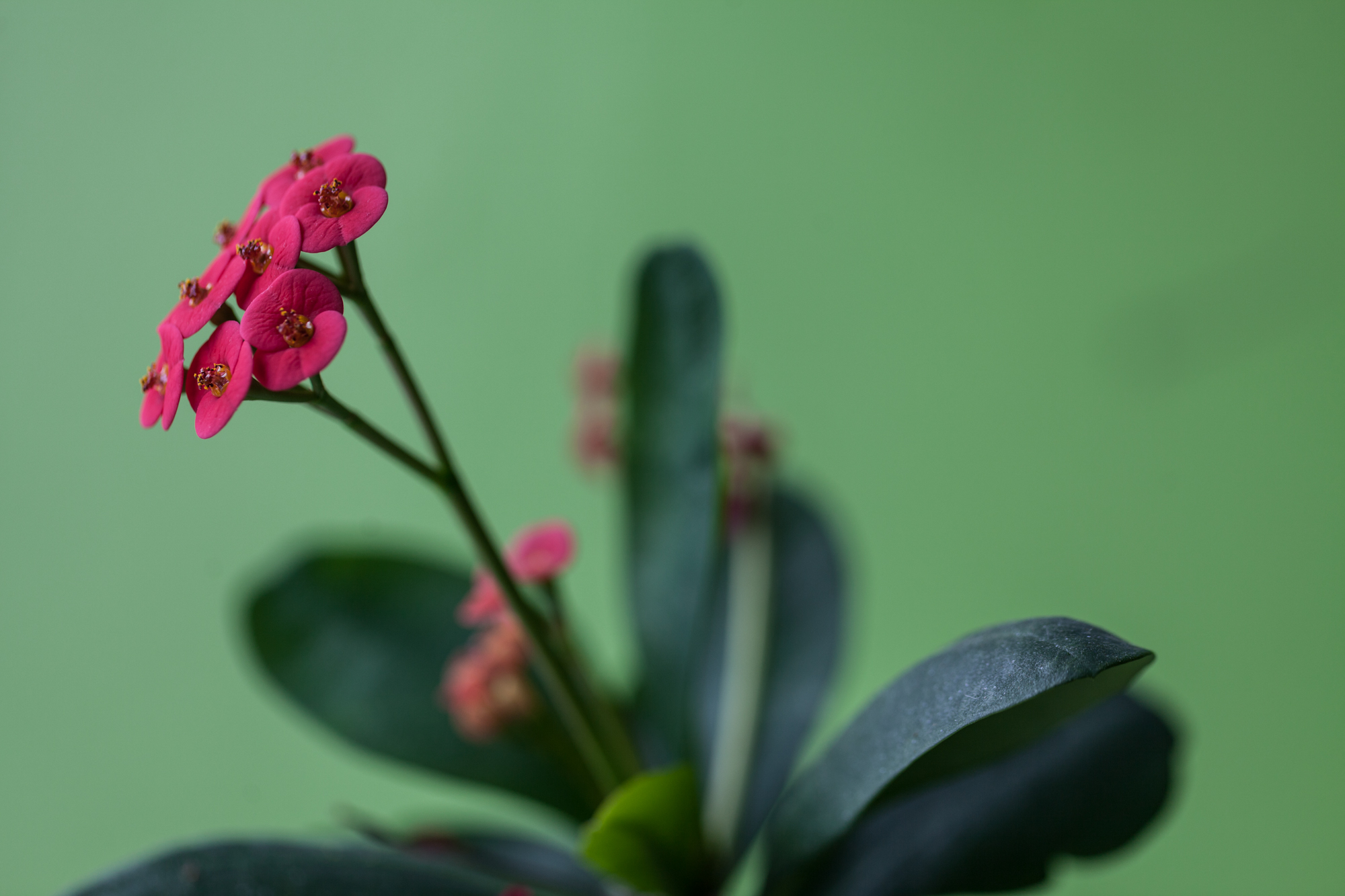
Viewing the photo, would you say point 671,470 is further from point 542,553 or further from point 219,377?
point 219,377

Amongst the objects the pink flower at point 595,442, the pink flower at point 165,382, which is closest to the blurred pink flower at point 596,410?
the pink flower at point 595,442

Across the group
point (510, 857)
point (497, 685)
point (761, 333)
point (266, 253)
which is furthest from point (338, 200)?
point (761, 333)

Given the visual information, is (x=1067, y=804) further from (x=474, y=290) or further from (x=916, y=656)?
(x=474, y=290)

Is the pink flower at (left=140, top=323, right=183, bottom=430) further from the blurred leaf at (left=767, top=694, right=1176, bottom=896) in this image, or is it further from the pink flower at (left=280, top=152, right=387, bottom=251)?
the blurred leaf at (left=767, top=694, right=1176, bottom=896)

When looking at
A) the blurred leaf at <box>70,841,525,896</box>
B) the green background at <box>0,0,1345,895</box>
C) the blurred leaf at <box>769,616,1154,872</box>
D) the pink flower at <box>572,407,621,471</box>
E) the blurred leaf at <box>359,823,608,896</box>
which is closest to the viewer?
the blurred leaf at <box>769,616,1154,872</box>

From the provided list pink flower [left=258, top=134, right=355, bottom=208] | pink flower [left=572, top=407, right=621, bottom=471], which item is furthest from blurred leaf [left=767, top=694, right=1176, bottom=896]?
pink flower [left=258, top=134, right=355, bottom=208]
